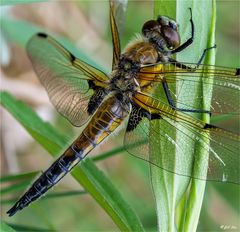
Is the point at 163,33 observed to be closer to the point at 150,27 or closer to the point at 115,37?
the point at 150,27

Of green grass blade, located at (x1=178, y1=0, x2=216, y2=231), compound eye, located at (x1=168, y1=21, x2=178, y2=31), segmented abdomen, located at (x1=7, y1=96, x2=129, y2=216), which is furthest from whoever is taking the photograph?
segmented abdomen, located at (x1=7, y1=96, x2=129, y2=216)

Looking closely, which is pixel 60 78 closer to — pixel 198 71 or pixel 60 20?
pixel 198 71

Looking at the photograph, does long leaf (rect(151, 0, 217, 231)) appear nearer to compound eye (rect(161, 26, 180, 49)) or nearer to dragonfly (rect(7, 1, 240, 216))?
dragonfly (rect(7, 1, 240, 216))

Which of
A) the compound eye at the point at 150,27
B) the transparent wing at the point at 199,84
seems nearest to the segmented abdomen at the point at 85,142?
the transparent wing at the point at 199,84

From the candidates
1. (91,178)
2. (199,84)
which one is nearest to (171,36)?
(199,84)

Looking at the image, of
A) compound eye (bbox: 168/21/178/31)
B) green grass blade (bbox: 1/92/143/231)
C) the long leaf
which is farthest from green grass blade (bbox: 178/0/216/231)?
compound eye (bbox: 168/21/178/31)
